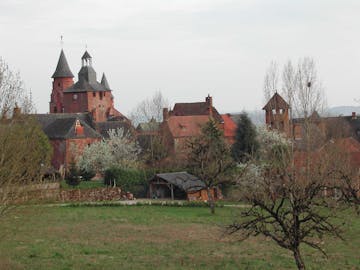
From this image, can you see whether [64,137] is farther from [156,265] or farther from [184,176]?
[156,265]

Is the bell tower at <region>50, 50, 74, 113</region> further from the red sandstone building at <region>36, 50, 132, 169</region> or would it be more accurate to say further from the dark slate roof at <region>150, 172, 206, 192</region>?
the dark slate roof at <region>150, 172, 206, 192</region>

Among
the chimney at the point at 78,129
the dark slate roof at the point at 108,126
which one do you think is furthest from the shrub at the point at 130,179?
the dark slate roof at the point at 108,126

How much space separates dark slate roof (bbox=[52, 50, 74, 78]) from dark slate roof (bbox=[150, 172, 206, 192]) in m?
48.1

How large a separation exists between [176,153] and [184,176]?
15.8 m

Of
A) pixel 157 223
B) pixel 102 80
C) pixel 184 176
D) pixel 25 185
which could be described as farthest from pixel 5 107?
pixel 102 80

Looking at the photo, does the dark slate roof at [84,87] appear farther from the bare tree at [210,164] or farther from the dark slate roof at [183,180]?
the bare tree at [210,164]

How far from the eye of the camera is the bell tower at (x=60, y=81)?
9781cm

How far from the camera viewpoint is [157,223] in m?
34.5

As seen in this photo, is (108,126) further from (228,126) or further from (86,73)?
(228,126)

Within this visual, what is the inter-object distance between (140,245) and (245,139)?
37.5 meters

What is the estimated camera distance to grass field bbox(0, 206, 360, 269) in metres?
21.0

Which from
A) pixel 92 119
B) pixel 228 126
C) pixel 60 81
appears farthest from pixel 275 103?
pixel 60 81

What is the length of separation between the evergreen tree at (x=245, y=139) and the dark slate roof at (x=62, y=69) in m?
41.9

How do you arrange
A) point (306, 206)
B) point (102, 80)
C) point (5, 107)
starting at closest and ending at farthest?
point (306, 206) < point (5, 107) < point (102, 80)
